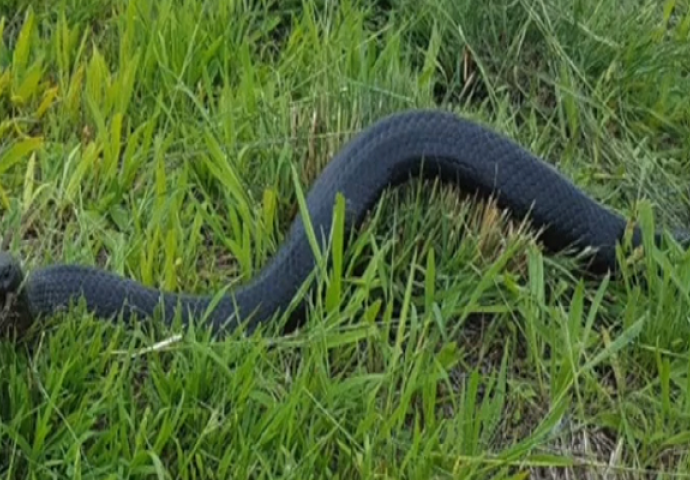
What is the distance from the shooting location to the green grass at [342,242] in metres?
2.59

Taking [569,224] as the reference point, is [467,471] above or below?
below

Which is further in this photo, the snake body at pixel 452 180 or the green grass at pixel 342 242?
the snake body at pixel 452 180

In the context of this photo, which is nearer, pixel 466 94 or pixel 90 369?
pixel 90 369

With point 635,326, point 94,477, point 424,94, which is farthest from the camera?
point 424,94

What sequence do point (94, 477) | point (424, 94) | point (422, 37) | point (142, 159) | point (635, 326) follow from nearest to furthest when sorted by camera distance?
point (94, 477), point (635, 326), point (142, 159), point (424, 94), point (422, 37)

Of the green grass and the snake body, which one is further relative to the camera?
the snake body

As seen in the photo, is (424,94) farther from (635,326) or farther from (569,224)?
(635,326)

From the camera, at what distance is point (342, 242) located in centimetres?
293

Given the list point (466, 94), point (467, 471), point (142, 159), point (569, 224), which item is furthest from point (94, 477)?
point (466, 94)

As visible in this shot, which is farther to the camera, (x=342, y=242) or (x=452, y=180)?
(x=452, y=180)

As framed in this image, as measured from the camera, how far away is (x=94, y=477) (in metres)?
2.47

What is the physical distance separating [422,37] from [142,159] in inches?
36.0

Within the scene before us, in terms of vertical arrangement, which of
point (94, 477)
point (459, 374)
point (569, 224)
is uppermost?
point (569, 224)

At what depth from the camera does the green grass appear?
2588 mm
